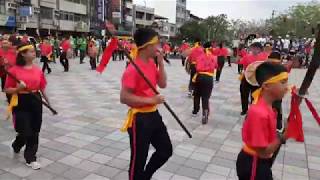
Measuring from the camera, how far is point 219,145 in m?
6.32

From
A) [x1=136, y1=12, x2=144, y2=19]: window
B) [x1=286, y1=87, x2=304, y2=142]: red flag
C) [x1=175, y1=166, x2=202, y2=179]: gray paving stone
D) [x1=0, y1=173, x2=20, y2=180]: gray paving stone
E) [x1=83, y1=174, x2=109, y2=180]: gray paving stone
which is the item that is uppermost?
[x1=136, y1=12, x2=144, y2=19]: window

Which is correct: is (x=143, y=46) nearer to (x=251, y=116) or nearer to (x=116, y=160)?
(x=251, y=116)

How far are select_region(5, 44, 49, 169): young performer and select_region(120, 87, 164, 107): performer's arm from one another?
1.87 metres

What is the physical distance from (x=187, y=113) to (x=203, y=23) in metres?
55.4

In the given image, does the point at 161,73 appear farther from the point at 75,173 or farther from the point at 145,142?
the point at 75,173

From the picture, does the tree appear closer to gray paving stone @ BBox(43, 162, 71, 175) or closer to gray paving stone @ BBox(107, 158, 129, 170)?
gray paving stone @ BBox(107, 158, 129, 170)

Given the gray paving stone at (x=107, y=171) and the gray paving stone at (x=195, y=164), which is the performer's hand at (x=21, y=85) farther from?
the gray paving stone at (x=195, y=164)

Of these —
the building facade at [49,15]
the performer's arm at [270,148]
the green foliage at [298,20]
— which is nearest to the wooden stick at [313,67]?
the performer's arm at [270,148]

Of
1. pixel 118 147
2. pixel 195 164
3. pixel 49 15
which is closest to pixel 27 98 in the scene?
pixel 118 147

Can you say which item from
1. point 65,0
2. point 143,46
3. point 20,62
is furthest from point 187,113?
point 65,0

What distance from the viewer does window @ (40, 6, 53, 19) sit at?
44.9 metres

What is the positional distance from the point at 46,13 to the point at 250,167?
153 ft

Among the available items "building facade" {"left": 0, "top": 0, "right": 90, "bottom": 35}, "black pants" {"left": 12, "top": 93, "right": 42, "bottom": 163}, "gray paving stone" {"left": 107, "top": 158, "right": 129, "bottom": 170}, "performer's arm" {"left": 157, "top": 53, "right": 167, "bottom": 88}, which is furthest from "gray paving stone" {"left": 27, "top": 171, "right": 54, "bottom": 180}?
"building facade" {"left": 0, "top": 0, "right": 90, "bottom": 35}

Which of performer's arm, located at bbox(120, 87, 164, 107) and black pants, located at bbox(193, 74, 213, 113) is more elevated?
performer's arm, located at bbox(120, 87, 164, 107)
